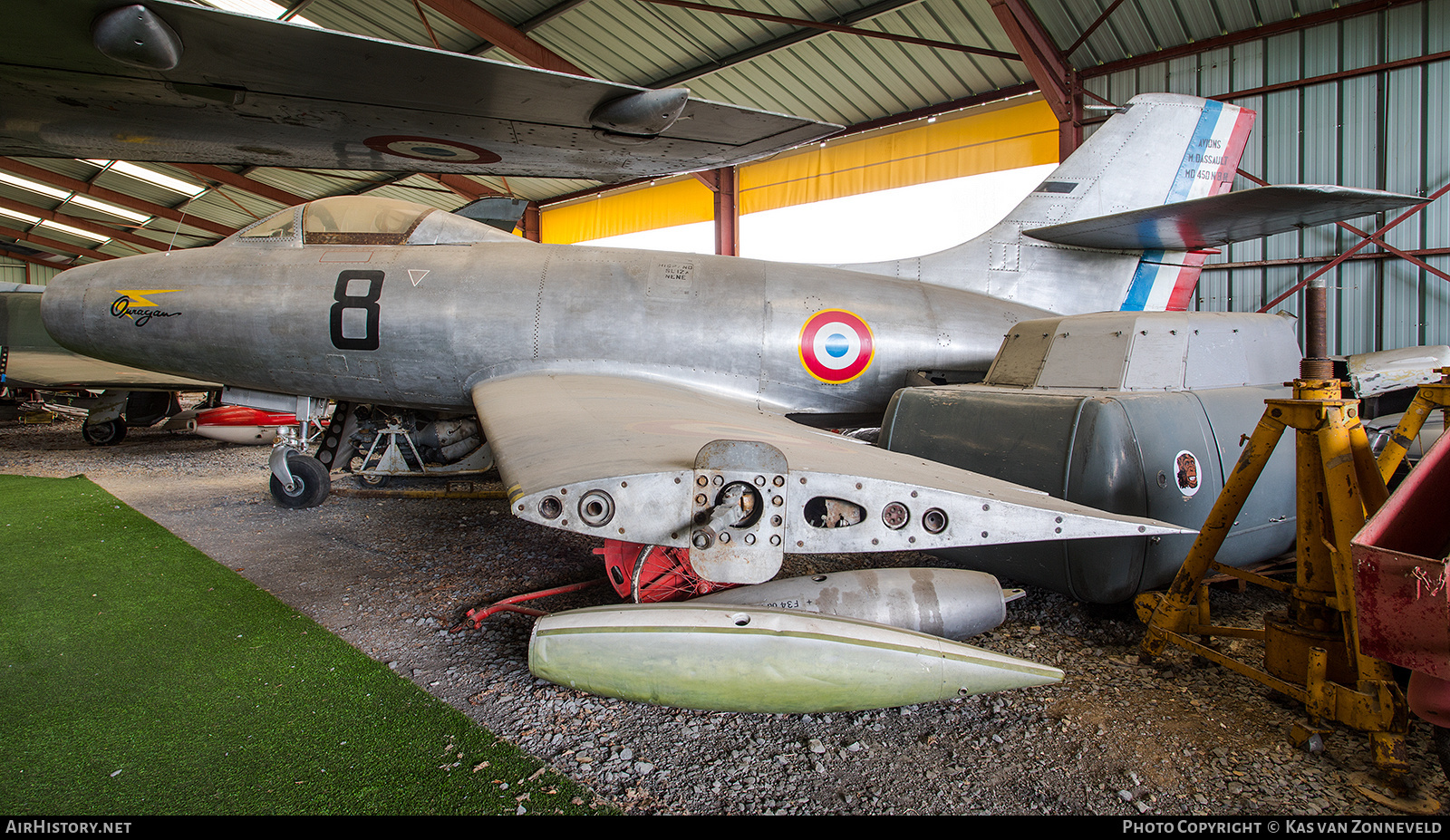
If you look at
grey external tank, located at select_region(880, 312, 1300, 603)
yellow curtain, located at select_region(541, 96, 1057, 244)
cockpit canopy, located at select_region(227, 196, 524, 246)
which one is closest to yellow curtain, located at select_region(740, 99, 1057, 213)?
yellow curtain, located at select_region(541, 96, 1057, 244)

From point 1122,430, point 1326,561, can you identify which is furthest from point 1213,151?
point 1326,561

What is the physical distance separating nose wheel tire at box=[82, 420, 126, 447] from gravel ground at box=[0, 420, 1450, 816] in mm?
8591

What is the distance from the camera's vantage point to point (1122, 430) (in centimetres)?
245

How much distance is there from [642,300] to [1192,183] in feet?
13.5

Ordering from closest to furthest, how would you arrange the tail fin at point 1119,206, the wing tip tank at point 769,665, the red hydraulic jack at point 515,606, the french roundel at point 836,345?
the wing tip tank at point 769,665
the red hydraulic jack at point 515,606
the french roundel at point 836,345
the tail fin at point 1119,206

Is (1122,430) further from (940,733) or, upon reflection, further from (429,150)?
(429,150)

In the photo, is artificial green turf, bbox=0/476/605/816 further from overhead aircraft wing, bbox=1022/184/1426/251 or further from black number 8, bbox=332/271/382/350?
overhead aircraft wing, bbox=1022/184/1426/251

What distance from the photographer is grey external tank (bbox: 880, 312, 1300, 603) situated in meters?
2.46

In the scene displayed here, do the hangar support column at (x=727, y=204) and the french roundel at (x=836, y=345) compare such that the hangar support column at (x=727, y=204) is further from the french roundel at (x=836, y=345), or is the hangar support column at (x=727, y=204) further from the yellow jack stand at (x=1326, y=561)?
the yellow jack stand at (x=1326, y=561)

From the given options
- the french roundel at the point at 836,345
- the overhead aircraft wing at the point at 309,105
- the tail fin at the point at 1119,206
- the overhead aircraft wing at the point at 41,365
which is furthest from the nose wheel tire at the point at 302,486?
the tail fin at the point at 1119,206

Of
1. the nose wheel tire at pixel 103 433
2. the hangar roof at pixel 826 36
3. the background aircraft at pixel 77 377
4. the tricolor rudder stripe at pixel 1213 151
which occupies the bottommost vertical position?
the nose wheel tire at pixel 103 433

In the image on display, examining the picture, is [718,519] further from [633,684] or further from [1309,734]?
[1309,734]

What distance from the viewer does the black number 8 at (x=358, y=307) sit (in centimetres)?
418

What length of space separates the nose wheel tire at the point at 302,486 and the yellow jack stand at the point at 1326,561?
18.5ft
